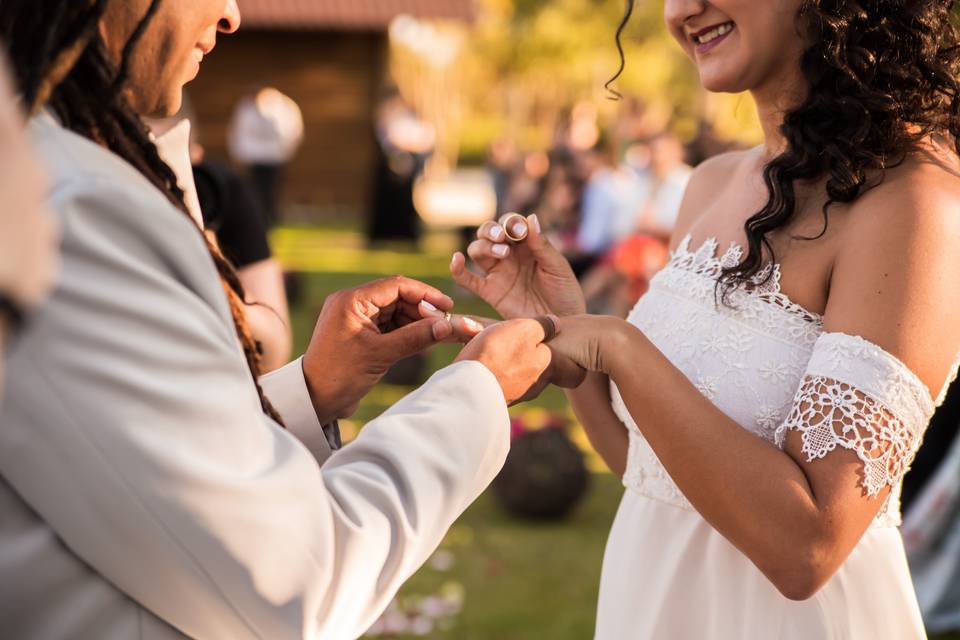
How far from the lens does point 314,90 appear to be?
22781 mm

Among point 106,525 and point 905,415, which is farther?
point 905,415

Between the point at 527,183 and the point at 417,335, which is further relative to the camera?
the point at 527,183

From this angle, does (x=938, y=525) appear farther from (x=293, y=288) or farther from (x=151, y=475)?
(x=293, y=288)

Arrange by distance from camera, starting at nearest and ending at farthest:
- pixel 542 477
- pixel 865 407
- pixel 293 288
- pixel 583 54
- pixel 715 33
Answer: pixel 865 407 < pixel 715 33 < pixel 542 477 < pixel 293 288 < pixel 583 54

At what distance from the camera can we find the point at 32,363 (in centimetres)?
126

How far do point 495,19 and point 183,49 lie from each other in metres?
33.7

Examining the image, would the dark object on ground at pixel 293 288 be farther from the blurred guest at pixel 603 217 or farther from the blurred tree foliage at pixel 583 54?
the blurred tree foliage at pixel 583 54

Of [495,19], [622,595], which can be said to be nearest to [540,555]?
[622,595]

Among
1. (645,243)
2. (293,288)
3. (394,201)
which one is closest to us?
(645,243)

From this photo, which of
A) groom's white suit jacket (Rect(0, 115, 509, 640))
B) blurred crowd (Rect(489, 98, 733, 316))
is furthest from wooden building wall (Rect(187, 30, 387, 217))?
groom's white suit jacket (Rect(0, 115, 509, 640))

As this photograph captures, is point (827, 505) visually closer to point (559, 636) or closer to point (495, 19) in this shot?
point (559, 636)

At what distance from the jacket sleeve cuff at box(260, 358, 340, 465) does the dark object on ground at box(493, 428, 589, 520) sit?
4.19 metres

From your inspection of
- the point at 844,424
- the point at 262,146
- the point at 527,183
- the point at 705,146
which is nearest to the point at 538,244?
the point at 844,424

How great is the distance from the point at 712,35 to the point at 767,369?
0.79 metres
